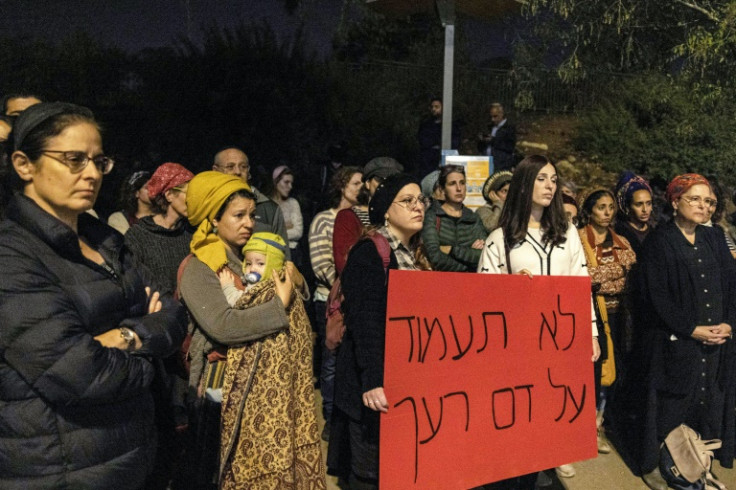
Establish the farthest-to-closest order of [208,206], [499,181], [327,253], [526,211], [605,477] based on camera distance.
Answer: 1. [499,181]
2. [327,253]
3. [605,477]
4. [526,211]
5. [208,206]

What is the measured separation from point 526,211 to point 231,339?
1.83m

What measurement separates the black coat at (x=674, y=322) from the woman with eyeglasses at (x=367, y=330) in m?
1.95

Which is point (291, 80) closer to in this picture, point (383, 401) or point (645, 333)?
point (645, 333)

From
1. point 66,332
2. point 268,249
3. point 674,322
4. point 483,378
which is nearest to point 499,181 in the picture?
point 674,322

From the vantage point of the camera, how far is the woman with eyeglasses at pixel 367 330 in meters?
3.24

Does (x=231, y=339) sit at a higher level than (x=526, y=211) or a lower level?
lower

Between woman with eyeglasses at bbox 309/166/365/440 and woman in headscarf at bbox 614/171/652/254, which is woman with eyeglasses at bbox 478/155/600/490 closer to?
woman with eyeglasses at bbox 309/166/365/440

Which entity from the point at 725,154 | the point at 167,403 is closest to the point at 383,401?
the point at 167,403

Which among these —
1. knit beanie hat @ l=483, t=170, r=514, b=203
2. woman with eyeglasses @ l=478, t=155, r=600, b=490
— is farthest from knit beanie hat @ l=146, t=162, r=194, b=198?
knit beanie hat @ l=483, t=170, r=514, b=203

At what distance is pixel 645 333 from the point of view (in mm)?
4887

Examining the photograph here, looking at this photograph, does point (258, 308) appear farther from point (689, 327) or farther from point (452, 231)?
point (689, 327)

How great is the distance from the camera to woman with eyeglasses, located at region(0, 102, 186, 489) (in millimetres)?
2039

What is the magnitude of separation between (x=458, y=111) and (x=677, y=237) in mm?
13270

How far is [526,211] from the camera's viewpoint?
156 inches
